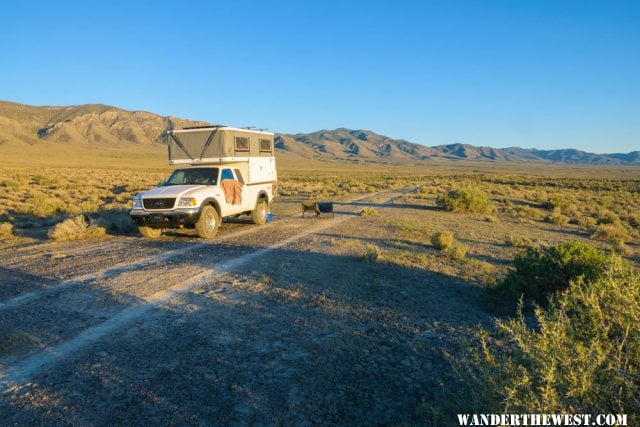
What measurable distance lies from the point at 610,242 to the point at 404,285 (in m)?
10.9

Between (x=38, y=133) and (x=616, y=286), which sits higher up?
(x=38, y=133)

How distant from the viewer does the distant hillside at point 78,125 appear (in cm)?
14312

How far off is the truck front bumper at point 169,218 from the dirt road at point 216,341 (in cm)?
202

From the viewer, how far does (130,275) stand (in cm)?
737

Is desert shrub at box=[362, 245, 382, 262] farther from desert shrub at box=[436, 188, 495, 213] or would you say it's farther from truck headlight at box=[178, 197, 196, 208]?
desert shrub at box=[436, 188, 495, 213]

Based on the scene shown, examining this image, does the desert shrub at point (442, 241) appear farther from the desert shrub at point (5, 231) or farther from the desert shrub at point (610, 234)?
the desert shrub at point (5, 231)

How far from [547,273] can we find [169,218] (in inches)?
341

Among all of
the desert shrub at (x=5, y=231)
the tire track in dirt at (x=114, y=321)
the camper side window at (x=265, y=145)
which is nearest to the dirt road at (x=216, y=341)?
the tire track in dirt at (x=114, y=321)

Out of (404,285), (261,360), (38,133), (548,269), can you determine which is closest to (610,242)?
(548,269)

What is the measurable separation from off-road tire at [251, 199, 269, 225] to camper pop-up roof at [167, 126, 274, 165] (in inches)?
70.3

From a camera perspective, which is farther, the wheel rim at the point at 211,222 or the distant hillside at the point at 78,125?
the distant hillside at the point at 78,125

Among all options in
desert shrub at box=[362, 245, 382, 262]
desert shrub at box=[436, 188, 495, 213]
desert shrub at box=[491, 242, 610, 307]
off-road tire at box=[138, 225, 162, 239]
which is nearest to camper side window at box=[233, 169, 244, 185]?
off-road tire at box=[138, 225, 162, 239]

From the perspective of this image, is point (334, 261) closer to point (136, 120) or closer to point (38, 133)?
point (38, 133)

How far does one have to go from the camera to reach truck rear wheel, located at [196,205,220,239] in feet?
36.1
